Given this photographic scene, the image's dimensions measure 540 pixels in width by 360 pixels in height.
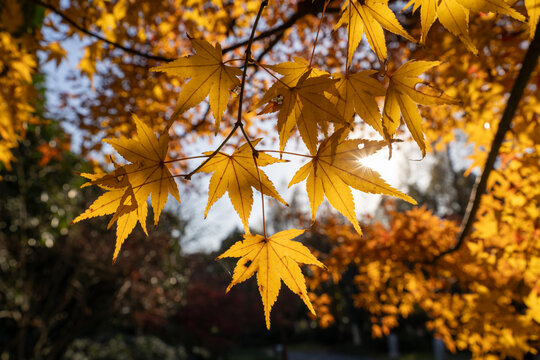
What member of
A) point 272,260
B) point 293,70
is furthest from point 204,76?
point 272,260

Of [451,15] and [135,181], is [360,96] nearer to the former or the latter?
[451,15]

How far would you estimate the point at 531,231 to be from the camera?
214 cm

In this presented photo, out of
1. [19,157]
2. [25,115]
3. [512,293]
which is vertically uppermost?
[19,157]

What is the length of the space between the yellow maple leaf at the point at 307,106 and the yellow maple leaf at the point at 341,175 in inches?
1.5

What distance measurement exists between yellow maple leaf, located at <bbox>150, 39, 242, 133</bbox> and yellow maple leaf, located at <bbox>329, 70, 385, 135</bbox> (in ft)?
0.78

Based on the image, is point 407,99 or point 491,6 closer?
point 491,6

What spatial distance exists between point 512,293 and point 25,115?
3697 mm

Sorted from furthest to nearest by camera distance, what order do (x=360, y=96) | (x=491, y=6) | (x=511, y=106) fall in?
1. (x=511, y=106)
2. (x=360, y=96)
3. (x=491, y=6)

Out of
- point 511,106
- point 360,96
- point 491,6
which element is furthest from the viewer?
point 511,106

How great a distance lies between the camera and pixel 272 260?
2.53ft

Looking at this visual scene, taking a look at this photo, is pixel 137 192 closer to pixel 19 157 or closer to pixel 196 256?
pixel 19 157

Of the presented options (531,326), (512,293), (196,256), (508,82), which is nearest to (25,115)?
(508,82)

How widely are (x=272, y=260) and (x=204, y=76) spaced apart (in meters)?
0.44

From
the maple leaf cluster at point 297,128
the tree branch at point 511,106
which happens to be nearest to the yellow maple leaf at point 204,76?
the maple leaf cluster at point 297,128
